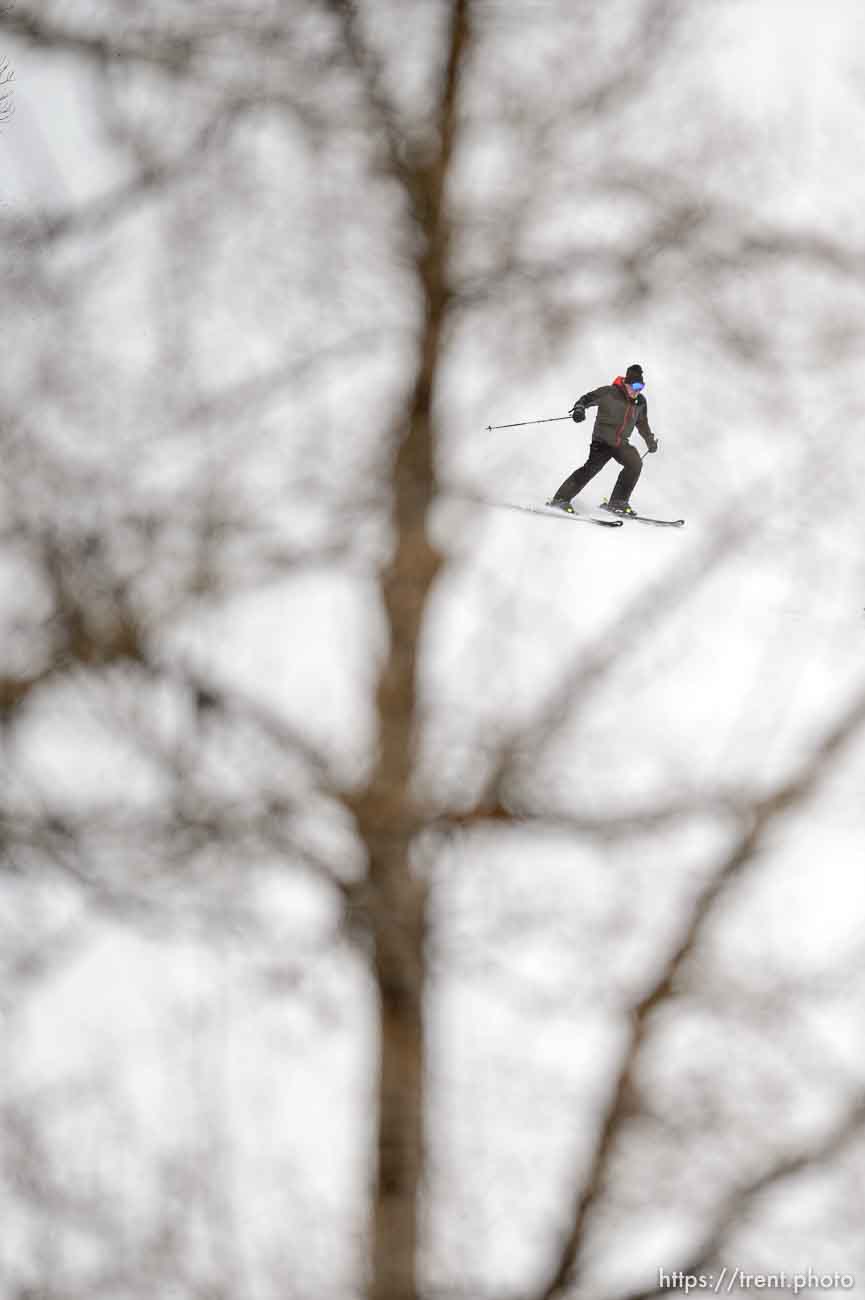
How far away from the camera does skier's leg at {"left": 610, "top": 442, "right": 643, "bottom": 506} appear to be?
2613mm

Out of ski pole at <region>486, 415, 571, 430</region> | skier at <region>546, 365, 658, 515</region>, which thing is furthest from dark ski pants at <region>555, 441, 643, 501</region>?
ski pole at <region>486, 415, 571, 430</region>

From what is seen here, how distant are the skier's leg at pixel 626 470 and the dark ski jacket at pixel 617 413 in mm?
23

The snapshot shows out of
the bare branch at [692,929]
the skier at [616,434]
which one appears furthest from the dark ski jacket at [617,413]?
the bare branch at [692,929]

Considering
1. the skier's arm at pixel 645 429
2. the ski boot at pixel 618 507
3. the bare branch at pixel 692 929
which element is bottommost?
the bare branch at pixel 692 929

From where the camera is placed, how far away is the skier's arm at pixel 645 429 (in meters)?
2.54

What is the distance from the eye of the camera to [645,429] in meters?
2.61

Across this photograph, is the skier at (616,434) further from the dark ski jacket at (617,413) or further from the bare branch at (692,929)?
the bare branch at (692,929)


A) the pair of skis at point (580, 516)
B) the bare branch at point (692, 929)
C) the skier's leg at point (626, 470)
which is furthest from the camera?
the skier's leg at point (626, 470)

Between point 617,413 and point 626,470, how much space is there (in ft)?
0.52

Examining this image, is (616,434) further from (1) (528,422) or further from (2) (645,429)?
(1) (528,422)

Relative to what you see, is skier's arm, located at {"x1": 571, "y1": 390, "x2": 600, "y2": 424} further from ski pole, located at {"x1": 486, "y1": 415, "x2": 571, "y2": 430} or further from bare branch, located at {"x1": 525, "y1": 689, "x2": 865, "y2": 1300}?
bare branch, located at {"x1": 525, "y1": 689, "x2": 865, "y2": 1300}

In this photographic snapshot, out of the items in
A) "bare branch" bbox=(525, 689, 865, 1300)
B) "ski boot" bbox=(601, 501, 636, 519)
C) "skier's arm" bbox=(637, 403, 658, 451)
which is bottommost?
"bare branch" bbox=(525, 689, 865, 1300)

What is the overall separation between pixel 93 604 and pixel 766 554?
148 cm

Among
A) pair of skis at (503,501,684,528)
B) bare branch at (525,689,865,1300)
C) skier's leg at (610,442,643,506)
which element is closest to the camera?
bare branch at (525,689,865,1300)
